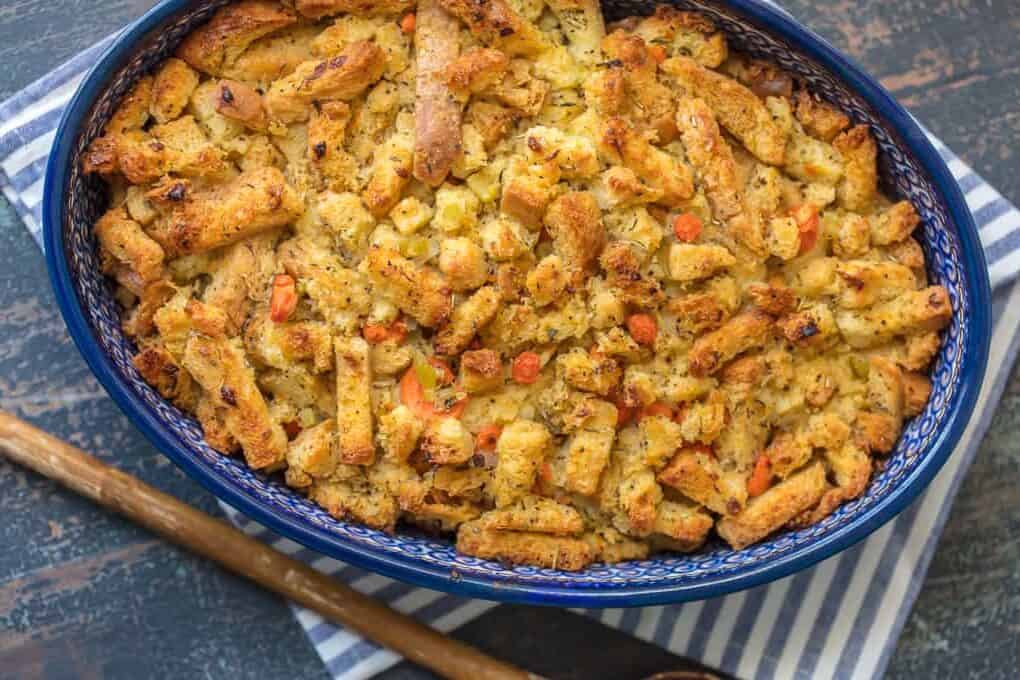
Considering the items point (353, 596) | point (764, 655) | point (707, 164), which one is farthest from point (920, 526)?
point (353, 596)

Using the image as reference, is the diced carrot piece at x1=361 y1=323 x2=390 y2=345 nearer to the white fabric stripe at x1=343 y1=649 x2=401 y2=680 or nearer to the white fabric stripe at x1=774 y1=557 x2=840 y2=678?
the white fabric stripe at x1=343 y1=649 x2=401 y2=680

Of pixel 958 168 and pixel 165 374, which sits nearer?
pixel 165 374

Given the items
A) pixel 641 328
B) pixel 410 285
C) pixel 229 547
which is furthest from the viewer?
pixel 229 547

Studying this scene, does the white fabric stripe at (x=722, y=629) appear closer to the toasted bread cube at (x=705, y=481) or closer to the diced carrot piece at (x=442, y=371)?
the toasted bread cube at (x=705, y=481)

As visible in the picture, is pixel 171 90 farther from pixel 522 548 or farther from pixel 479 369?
pixel 522 548

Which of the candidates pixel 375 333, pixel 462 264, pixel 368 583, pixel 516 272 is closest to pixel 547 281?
pixel 516 272

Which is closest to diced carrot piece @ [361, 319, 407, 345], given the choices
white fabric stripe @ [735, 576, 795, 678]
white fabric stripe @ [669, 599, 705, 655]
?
white fabric stripe @ [669, 599, 705, 655]

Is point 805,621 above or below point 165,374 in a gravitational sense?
below
